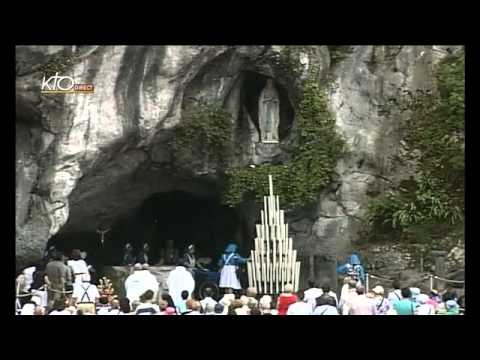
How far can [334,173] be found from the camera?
46.9 ft

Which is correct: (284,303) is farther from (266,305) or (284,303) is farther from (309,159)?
(309,159)

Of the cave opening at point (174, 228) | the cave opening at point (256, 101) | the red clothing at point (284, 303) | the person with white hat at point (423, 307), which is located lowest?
the person with white hat at point (423, 307)

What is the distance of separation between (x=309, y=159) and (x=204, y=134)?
191 cm

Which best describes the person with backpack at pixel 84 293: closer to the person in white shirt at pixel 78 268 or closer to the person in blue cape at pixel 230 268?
the person in white shirt at pixel 78 268

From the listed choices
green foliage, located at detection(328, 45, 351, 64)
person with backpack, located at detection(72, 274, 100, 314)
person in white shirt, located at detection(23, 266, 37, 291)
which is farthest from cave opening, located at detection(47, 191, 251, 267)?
green foliage, located at detection(328, 45, 351, 64)

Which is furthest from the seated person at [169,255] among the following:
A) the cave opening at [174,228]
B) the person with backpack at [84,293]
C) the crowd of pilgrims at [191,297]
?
the person with backpack at [84,293]

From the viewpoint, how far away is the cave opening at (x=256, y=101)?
14.8m

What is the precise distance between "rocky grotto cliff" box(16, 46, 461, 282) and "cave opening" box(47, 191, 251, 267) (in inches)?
22.7

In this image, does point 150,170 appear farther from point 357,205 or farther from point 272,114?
point 357,205

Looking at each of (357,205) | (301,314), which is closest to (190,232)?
(357,205)

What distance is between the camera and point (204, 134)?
1430cm

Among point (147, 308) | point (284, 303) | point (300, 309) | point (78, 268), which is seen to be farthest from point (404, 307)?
point (78, 268)

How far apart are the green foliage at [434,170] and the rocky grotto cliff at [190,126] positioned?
25 cm

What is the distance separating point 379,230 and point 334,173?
1.27 m
